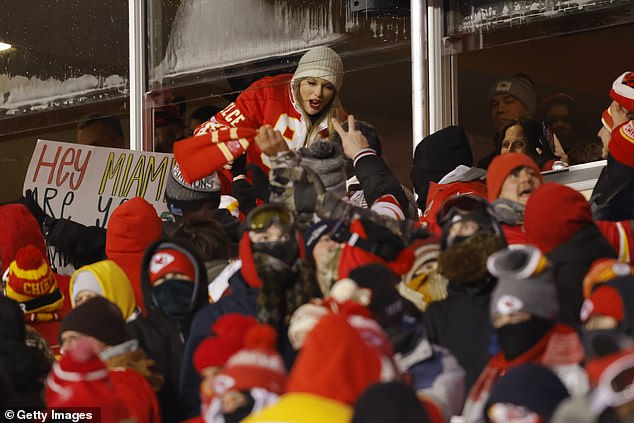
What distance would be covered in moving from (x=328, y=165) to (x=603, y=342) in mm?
2591

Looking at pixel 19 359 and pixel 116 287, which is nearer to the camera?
pixel 19 359

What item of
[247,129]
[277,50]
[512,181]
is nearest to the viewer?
[512,181]

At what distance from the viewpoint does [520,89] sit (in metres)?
7.75

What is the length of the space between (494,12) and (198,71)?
2151 mm

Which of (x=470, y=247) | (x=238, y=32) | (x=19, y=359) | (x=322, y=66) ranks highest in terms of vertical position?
(x=238, y=32)

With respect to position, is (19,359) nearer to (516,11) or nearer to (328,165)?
(328,165)

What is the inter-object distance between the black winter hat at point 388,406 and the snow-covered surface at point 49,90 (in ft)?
19.8

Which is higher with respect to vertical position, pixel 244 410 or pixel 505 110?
pixel 505 110

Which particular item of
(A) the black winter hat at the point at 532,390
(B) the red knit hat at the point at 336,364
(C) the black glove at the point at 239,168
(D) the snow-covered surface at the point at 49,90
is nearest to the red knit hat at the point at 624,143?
(C) the black glove at the point at 239,168

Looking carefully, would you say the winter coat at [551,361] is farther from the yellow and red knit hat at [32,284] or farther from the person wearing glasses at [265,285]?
the yellow and red knit hat at [32,284]

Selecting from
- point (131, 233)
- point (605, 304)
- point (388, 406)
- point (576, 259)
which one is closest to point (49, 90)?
point (131, 233)

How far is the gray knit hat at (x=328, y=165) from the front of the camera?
6.66 metres

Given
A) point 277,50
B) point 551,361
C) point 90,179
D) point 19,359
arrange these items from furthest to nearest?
point 277,50
point 90,179
point 19,359
point 551,361

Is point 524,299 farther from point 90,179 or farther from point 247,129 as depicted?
point 90,179
